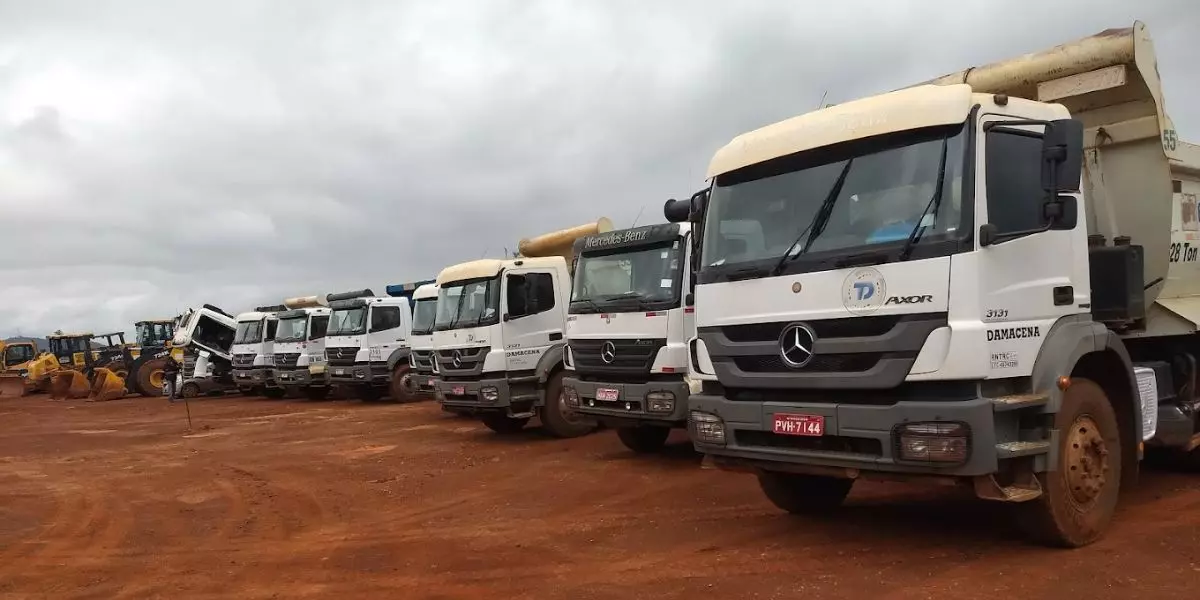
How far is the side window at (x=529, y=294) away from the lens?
11891mm

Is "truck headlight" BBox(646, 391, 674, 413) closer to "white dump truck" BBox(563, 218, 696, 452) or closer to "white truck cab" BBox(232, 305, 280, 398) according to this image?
"white dump truck" BBox(563, 218, 696, 452)

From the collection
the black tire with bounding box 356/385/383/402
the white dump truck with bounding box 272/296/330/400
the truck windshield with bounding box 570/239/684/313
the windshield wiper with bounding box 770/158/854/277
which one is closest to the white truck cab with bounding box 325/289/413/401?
the black tire with bounding box 356/385/383/402

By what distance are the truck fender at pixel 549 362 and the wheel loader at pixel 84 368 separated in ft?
70.6

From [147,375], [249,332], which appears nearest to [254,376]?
[249,332]

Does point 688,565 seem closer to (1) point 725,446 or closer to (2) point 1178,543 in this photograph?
(1) point 725,446

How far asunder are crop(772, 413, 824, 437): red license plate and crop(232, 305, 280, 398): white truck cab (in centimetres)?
2055

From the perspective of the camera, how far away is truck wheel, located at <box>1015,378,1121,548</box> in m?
4.99

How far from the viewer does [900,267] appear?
4703 mm

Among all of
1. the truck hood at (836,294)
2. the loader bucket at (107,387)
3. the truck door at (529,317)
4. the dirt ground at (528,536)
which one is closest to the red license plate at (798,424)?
the truck hood at (836,294)

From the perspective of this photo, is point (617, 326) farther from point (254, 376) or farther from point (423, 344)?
point (254, 376)

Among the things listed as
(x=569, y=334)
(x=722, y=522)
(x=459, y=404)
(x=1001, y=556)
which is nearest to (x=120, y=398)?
(x=459, y=404)

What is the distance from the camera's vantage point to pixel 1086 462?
5.25 m

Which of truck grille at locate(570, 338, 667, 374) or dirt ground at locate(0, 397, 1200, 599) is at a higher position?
truck grille at locate(570, 338, 667, 374)

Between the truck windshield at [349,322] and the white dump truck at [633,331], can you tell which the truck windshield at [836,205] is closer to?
the white dump truck at [633,331]
